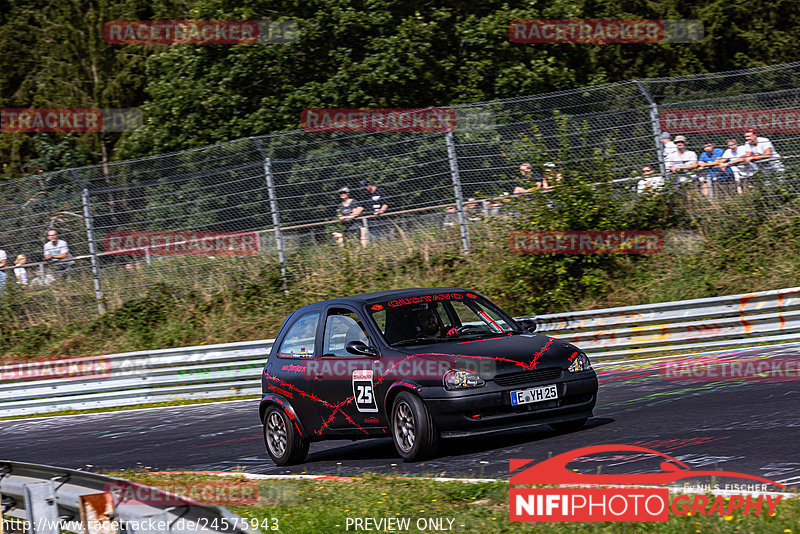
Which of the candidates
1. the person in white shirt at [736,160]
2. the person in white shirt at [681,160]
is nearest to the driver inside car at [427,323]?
the person in white shirt at [681,160]

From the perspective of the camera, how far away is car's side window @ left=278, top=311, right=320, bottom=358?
1018cm

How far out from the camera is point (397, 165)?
1870 centimetres

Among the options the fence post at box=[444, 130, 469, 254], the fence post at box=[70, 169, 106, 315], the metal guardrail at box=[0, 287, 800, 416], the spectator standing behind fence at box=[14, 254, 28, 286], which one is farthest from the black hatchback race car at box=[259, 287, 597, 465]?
the spectator standing behind fence at box=[14, 254, 28, 286]

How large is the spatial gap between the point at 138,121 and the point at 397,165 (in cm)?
1302

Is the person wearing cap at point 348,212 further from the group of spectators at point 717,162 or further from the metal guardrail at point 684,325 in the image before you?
the group of spectators at point 717,162

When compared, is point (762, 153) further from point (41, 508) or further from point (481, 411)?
point (41, 508)

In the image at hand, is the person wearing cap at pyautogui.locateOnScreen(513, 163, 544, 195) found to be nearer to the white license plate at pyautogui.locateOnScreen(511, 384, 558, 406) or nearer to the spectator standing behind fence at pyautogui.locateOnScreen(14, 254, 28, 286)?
the white license plate at pyautogui.locateOnScreen(511, 384, 558, 406)

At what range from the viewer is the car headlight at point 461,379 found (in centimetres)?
866

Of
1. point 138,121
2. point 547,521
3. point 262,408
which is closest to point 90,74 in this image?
point 138,121

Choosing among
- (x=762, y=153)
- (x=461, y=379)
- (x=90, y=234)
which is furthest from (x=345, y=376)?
(x=90, y=234)

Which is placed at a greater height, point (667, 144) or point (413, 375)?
point (667, 144)

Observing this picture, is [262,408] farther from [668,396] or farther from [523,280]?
[523,280]

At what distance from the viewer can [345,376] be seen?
9.58 m

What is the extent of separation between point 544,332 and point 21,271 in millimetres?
11779
